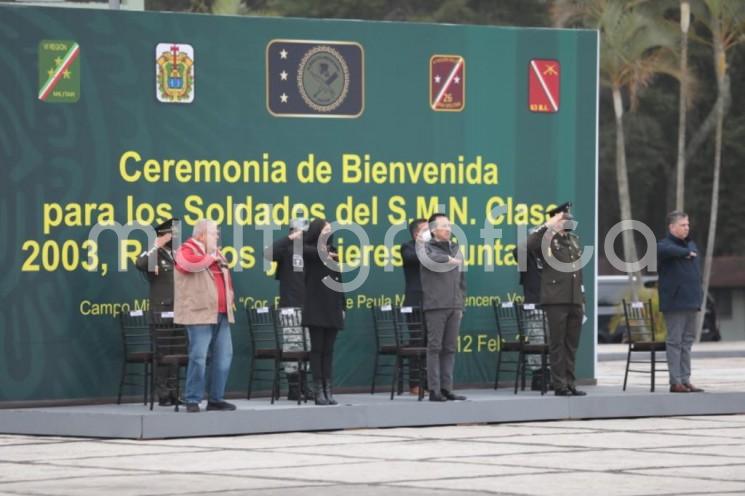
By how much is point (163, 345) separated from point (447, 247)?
2.78 m

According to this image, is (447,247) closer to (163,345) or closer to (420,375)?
(420,375)

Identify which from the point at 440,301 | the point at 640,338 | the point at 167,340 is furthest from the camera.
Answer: the point at 640,338

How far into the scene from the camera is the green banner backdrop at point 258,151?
17.6 m

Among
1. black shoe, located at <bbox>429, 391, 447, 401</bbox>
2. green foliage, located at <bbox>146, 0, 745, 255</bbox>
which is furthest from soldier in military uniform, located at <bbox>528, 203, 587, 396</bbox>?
green foliage, located at <bbox>146, 0, 745, 255</bbox>

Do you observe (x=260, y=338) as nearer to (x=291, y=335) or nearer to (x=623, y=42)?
(x=291, y=335)

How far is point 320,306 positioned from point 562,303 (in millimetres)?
2550

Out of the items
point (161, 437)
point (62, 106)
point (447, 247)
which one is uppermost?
point (62, 106)

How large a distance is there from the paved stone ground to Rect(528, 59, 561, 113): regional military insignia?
161 inches

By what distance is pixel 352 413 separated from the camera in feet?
54.8

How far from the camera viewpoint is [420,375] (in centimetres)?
1786

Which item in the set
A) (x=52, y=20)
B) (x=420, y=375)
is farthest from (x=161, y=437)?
(x=52, y=20)

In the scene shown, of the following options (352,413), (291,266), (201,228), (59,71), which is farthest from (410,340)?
(59,71)

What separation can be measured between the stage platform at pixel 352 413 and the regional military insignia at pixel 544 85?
3.19 metres

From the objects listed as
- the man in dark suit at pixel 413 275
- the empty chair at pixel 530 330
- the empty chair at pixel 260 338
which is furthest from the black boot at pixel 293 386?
the empty chair at pixel 530 330
